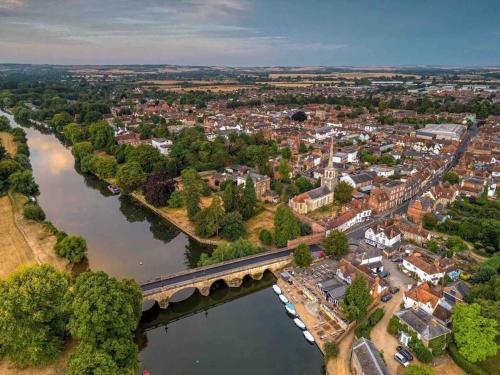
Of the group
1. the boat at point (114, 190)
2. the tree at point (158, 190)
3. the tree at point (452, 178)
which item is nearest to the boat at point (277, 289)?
the tree at point (158, 190)

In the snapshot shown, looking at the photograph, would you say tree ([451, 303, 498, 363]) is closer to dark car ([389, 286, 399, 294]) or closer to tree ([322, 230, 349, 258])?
dark car ([389, 286, 399, 294])

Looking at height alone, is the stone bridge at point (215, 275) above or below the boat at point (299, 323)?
above

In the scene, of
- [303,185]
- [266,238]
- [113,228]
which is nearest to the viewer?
[266,238]

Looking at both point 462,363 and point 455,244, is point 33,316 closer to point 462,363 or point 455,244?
point 462,363

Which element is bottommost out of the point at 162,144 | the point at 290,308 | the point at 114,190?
the point at 114,190

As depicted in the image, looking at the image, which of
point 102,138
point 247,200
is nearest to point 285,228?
point 247,200

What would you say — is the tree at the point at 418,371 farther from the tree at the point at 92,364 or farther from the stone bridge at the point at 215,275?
the tree at the point at 92,364

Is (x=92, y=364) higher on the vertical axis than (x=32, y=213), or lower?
higher
